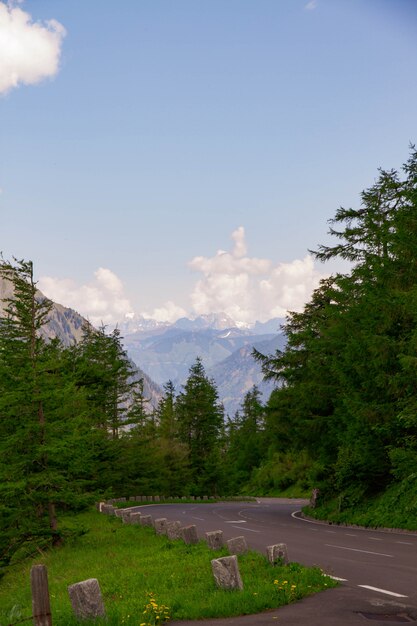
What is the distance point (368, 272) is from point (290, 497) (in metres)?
44.5

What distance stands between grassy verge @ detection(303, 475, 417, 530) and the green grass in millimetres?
9567

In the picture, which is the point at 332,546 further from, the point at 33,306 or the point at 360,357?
the point at 33,306

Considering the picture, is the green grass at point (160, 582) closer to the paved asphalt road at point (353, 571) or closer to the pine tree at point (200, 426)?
the paved asphalt road at point (353, 571)

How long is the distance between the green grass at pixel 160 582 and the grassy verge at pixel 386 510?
957cm

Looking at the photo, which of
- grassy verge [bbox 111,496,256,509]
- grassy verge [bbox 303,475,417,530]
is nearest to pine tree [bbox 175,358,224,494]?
grassy verge [bbox 111,496,256,509]

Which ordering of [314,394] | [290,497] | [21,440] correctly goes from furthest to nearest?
1. [290,497]
2. [314,394]
3. [21,440]

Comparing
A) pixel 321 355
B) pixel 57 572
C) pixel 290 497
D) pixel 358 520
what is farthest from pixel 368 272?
pixel 290 497

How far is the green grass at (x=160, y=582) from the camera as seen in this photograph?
386 inches

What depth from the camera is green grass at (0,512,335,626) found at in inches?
386

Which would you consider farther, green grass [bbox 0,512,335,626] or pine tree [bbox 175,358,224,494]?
pine tree [bbox 175,358,224,494]

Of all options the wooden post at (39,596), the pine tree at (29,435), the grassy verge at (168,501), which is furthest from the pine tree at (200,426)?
the wooden post at (39,596)

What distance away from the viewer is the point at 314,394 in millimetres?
33750

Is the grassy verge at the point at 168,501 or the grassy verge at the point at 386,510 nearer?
the grassy verge at the point at 386,510

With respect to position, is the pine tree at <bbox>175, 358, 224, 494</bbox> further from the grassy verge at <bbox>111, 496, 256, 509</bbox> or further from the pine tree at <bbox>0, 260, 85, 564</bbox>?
the pine tree at <bbox>0, 260, 85, 564</bbox>
